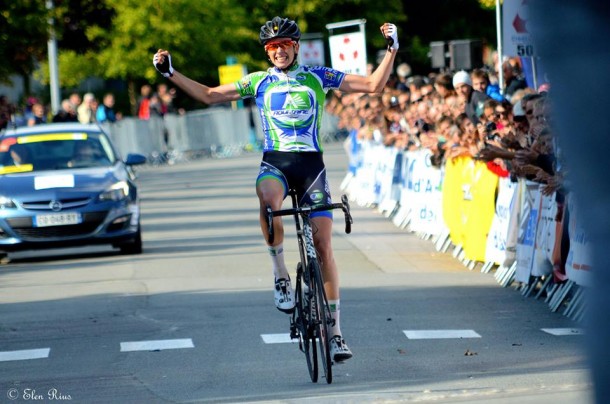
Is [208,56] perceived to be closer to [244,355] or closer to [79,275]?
[79,275]

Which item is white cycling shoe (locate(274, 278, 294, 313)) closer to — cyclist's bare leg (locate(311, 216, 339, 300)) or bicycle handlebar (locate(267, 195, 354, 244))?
cyclist's bare leg (locate(311, 216, 339, 300))

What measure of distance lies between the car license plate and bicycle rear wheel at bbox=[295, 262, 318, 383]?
8.54 meters

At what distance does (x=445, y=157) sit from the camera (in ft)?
58.0

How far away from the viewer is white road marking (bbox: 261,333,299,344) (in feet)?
33.7

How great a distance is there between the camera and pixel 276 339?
10.4 metres

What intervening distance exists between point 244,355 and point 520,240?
448 cm

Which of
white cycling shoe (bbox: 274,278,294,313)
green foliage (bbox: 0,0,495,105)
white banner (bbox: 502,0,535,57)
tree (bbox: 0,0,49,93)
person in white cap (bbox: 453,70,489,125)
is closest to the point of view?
white cycling shoe (bbox: 274,278,294,313)

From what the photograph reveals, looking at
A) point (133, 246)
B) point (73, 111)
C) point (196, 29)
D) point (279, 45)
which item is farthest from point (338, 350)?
point (196, 29)

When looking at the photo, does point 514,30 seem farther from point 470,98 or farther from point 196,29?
point 196,29

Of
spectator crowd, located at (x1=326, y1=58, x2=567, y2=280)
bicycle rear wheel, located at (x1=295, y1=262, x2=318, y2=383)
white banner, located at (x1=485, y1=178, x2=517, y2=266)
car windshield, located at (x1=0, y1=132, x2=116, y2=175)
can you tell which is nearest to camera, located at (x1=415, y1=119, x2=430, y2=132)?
spectator crowd, located at (x1=326, y1=58, x2=567, y2=280)

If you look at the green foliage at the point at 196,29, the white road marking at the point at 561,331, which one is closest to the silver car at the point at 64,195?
the white road marking at the point at 561,331

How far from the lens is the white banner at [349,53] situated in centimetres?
3050

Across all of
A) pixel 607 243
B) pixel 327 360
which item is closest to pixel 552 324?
pixel 327 360

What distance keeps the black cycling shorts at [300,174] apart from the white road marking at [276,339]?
1951 millimetres
